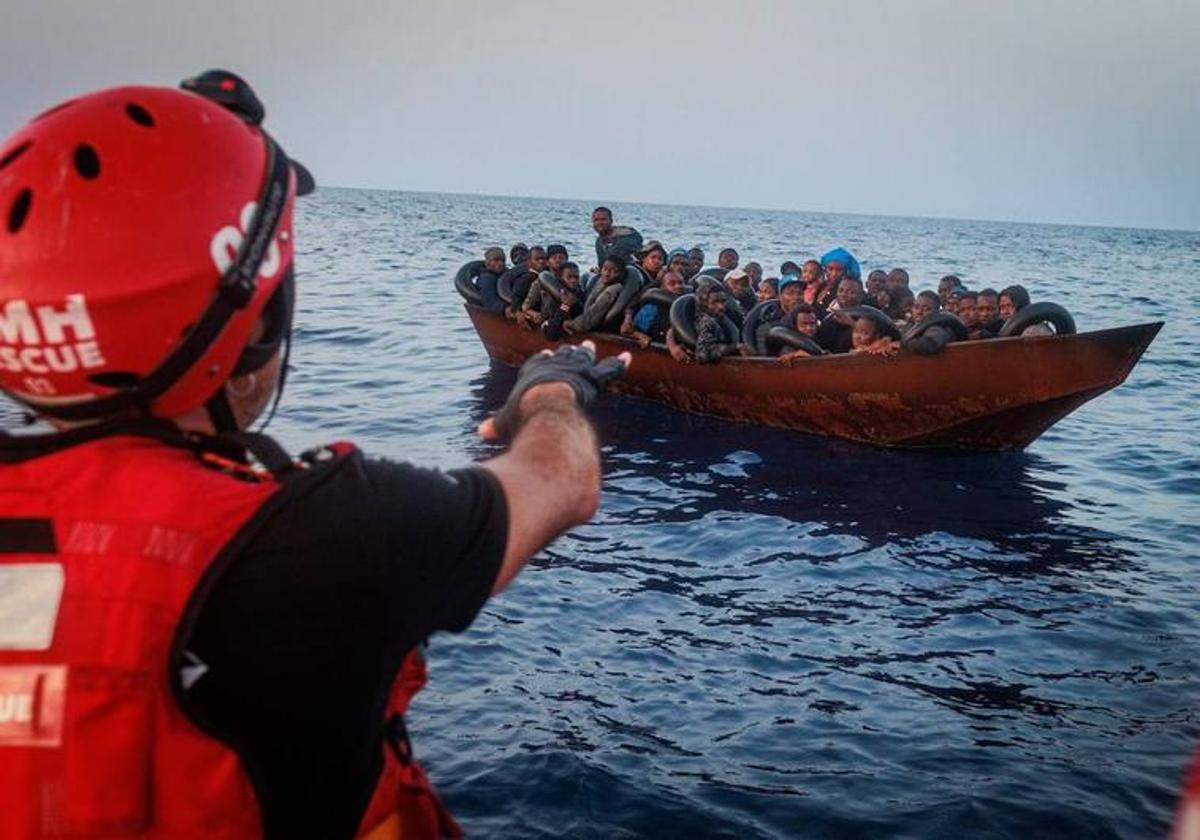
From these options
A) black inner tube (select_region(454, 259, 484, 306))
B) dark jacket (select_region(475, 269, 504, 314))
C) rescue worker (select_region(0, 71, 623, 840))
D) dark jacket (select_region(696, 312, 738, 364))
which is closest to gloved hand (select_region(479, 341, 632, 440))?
rescue worker (select_region(0, 71, 623, 840))

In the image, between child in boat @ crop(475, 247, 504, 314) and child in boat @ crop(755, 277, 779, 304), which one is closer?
child in boat @ crop(755, 277, 779, 304)

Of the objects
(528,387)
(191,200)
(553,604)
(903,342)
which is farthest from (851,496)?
(191,200)

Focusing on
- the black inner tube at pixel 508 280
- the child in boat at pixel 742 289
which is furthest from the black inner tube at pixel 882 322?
the black inner tube at pixel 508 280

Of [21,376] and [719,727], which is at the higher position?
[21,376]

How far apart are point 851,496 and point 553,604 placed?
170 inches

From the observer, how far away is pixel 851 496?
35.5ft

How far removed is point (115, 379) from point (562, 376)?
90 centimetres

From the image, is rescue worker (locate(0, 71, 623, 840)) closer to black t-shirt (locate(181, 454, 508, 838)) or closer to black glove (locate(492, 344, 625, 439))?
black t-shirt (locate(181, 454, 508, 838))

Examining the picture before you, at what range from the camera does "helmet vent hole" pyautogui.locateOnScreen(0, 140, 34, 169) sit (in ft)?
5.19

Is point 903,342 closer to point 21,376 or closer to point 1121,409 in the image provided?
point 1121,409

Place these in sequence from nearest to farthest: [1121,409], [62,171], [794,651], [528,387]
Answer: [62,171], [528,387], [794,651], [1121,409]

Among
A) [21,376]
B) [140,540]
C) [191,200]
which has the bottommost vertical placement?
[140,540]

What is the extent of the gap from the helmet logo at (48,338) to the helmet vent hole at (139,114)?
0.32 metres

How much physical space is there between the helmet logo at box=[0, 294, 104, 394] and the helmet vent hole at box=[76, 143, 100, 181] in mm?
198
